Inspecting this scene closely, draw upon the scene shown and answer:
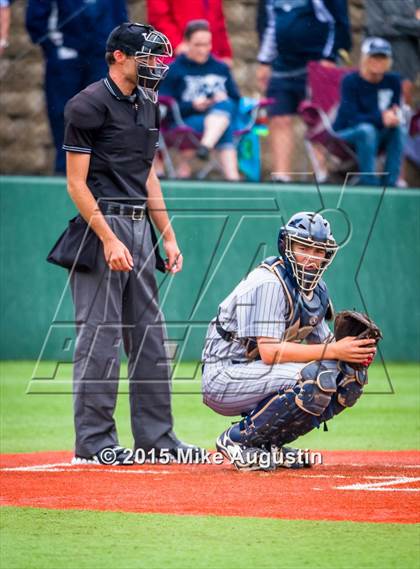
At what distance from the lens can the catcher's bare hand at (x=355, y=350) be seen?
5930 mm

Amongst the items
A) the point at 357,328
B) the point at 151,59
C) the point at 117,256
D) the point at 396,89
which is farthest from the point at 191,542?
the point at 396,89

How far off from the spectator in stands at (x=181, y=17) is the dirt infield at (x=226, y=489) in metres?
5.77

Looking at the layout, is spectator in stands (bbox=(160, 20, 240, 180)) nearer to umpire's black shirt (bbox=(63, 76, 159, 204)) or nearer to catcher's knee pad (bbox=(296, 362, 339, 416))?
umpire's black shirt (bbox=(63, 76, 159, 204))

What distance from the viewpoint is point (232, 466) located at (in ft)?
21.2

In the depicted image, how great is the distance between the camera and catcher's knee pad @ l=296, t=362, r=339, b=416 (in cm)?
592

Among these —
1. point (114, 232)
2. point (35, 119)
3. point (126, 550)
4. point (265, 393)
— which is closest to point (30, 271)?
point (35, 119)

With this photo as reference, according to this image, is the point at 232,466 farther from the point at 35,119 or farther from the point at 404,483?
the point at 35,119

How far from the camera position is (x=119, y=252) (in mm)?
6477

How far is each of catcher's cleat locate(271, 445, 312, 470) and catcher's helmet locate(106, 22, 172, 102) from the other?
2040 mm

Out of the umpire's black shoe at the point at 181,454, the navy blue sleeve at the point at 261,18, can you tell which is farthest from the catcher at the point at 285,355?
the navy blue sleeve at the point at 261,18

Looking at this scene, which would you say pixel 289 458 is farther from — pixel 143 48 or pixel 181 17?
pixel 181 17

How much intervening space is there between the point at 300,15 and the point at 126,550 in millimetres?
8349

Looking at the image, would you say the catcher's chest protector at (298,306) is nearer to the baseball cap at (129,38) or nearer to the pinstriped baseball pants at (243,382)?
the pinstriped baseball pants at (243,382)

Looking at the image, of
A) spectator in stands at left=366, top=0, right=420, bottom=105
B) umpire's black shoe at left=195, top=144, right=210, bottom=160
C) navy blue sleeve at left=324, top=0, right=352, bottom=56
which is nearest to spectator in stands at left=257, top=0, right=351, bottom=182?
navy blue sleeve at left=324, top=0, right=352, bottom=56
